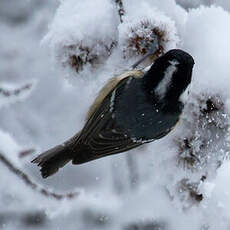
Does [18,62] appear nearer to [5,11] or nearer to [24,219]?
[5,11]

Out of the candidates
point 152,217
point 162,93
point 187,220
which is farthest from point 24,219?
point 162,93

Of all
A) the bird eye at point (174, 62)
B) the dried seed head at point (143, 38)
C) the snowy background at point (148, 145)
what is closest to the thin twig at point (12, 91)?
the snowy background at point (148, 145)

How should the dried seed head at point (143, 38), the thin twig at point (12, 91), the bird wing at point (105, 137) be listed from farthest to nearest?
the bird wing at point (105, 137), the thin twig at point (12, 91), the dried seed head at point (143, 38)

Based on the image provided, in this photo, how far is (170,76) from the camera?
70.1 inches

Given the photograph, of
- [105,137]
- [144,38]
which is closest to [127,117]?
[105,137]

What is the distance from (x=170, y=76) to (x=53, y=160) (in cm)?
52

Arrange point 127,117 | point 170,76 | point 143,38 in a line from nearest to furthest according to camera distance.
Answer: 1. point 143,38
2. point 170,76
3. point 127,117

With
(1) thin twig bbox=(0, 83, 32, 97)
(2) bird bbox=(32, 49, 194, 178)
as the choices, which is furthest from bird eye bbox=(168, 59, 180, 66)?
(1) thin twig bbox=(0, 83, 32, 97)

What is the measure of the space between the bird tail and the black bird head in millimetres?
380

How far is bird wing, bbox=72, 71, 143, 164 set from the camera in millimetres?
1903

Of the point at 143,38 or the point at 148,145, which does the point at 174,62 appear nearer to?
the point at 143,38

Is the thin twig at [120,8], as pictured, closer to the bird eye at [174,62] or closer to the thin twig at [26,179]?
the bird eye at [174,62]

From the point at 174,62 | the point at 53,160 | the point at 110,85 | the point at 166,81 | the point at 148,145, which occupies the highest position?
the point at 174,62

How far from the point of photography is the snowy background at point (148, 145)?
1.67m
